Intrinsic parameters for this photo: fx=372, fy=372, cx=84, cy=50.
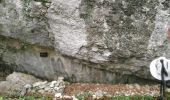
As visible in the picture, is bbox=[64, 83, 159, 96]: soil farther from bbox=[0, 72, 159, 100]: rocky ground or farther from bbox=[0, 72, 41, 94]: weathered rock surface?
bbox=[0, 72, 41, 94]: weathered rock surface

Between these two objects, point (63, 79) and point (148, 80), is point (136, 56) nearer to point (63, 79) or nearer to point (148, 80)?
point (148, 80)

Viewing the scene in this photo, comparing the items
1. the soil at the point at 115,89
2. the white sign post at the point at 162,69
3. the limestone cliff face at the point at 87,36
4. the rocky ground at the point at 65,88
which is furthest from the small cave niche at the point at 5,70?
the white sign post at the point at 162,69

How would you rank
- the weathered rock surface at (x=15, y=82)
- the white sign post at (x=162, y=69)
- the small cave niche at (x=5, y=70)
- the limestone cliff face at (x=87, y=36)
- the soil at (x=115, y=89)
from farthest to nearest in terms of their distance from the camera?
1. the small cave niche at (x=5, y=70)
2. the weathered rock surface at (x=15, y=82)
3. the soil at (x=115, y=89)
4. the limestone cliff face at (x=87, y=36)
5. the white sign post at (x=162, y=69)

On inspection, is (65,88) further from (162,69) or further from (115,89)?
(162,69)

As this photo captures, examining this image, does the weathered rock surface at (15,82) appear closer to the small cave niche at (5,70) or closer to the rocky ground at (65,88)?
the rocky ground at (65,88)

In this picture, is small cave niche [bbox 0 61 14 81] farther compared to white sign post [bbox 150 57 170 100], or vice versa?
small cave niche [bbox 0 61 14 81]

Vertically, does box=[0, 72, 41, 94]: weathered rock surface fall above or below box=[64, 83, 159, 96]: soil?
above

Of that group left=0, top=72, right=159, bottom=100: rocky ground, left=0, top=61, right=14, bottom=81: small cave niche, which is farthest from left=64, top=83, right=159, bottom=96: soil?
left=0, top=61, right=14, bottom=81: small cave niche

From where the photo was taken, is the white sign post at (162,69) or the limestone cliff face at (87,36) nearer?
the white sign post at (162,69)

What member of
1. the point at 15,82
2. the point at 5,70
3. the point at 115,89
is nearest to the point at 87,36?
the point at 115,89

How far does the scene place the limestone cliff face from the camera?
986 centimetres

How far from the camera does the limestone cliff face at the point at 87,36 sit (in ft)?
32.3

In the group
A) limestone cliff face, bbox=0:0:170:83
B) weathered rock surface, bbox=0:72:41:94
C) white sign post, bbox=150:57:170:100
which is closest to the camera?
white sign post, bbox=150:57:170:100

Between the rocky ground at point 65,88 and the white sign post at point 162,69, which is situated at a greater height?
the white sign post at point 162,69
